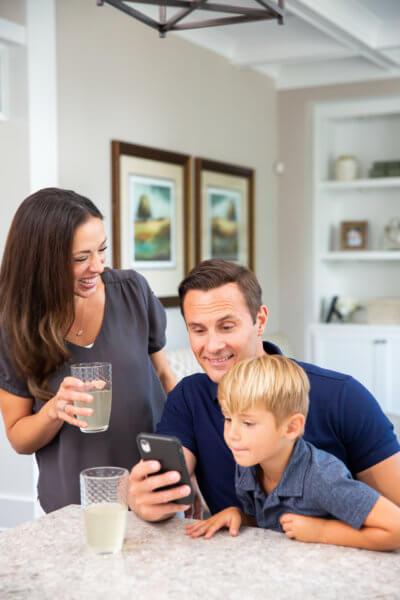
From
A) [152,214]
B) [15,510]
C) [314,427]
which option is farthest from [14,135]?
[314,427]

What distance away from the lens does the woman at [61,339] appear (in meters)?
2.01

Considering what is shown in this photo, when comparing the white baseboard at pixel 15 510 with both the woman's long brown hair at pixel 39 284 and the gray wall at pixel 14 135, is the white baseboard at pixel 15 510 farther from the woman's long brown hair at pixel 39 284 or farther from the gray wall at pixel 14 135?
the woman's long brown hair at pixel 39 284

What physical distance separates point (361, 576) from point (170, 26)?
5.57 feet

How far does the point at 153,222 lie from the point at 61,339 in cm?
278

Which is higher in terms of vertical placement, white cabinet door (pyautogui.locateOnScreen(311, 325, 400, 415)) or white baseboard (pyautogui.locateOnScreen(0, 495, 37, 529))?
white cabinet door (pyautogui.locateOnScreen(311, 325, 400, 415))

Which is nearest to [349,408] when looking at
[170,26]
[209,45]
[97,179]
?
[170,26]

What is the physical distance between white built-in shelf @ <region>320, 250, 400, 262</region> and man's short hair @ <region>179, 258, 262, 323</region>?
420cm

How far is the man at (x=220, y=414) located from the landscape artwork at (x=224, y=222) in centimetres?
355

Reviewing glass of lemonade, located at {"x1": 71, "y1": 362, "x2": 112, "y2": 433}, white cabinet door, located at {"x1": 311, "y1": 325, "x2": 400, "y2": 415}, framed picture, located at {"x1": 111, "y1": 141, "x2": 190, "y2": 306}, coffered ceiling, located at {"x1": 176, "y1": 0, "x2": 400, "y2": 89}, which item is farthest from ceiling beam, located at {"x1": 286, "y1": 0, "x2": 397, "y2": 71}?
glass of lemonade, located at {"x1": 71, "y1": 362, "x2": 112, "y2": 433}

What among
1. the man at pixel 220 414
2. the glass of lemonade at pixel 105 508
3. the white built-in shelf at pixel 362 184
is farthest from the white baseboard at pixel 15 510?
the white built-in shelf at pixel 362 184

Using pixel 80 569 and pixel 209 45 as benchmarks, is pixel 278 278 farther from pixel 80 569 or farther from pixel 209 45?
pixel 80 569

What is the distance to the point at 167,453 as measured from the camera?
1524 millimetres

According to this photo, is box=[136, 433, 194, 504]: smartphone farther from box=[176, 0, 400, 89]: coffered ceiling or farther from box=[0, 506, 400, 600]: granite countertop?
box=[176, 0, 400, 89]: coffered ceiling

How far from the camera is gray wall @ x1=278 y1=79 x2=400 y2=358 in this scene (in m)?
6.12
